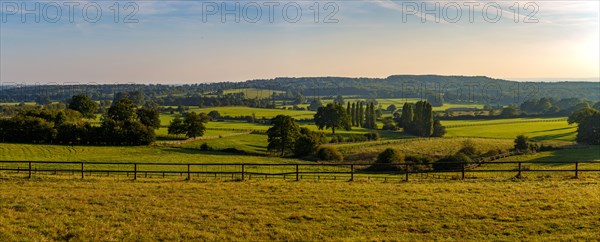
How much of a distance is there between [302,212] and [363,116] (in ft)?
316

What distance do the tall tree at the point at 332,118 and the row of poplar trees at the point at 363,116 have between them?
10.9 meters

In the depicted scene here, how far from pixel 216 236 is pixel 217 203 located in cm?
414

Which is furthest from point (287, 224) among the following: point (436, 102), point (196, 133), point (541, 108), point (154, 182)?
point (436, 102)

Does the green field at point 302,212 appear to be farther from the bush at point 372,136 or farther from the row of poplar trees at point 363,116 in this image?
the row of poplar trees at point 363,116

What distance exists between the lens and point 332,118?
9106 centimetres

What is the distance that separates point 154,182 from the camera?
22625 mm

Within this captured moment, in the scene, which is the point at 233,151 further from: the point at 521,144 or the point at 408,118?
the point at 408,118

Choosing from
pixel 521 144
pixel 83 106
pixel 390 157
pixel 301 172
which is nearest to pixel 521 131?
pixel 521 144

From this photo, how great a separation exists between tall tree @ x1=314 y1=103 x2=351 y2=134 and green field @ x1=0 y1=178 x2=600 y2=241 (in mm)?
70621

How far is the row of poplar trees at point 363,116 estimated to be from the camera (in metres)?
105

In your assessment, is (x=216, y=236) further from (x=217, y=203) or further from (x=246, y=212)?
(x=217, y=203)

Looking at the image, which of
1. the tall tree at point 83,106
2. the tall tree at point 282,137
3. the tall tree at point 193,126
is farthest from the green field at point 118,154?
the tall tree at point 83,106

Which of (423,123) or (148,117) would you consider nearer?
(148,117)

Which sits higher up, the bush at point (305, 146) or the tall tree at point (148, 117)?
the tall tree at point (148, 117)
